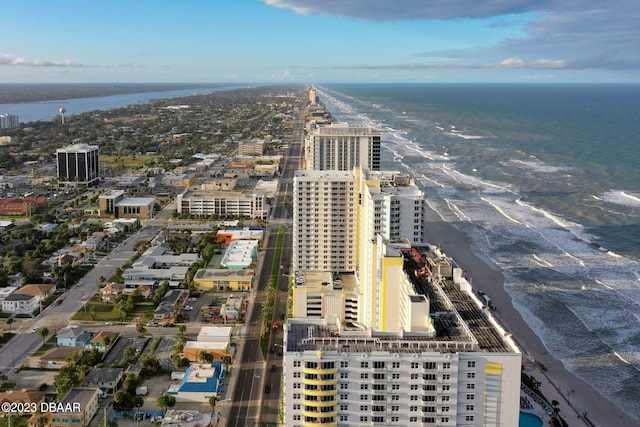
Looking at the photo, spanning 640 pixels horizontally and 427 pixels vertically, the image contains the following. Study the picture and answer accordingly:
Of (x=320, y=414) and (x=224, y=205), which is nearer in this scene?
(x=320, y=414)

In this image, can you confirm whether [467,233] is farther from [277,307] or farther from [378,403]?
[378,403]

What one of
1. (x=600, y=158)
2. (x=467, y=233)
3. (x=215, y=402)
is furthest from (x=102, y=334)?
(x=600, y=158)

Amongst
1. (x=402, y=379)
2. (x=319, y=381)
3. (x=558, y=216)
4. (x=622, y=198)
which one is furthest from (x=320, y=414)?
(x=622, y=198)

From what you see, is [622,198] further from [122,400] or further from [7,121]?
[7,121]

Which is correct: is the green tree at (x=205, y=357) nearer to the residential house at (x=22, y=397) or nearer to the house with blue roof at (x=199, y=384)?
the house with blue roof at (x=199, y=384)

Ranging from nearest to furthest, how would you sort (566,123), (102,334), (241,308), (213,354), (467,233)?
(213,354)
(102,334)
(241,308)
(467,233)
(566,123)

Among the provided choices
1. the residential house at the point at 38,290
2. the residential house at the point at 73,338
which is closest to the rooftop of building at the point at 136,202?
the residential house at the point at 38,290
